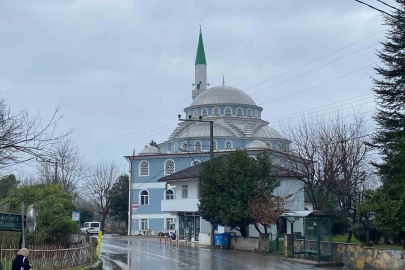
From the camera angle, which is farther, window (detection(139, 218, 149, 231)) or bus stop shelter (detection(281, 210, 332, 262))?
window (detection(139, 218, 149, 231))

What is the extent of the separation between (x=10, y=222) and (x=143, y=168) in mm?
54318

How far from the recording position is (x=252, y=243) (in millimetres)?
31188

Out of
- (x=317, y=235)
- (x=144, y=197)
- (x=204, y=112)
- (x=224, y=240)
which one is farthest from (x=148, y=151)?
(x=317, y=235)

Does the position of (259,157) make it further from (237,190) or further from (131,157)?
(131,157)

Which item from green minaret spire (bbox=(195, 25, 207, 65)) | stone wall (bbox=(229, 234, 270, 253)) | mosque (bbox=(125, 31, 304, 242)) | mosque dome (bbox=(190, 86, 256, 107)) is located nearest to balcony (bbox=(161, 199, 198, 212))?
mosque (bbox=(125, 31, 304, 242))

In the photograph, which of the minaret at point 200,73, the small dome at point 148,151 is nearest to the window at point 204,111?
the small dome at point 148,151

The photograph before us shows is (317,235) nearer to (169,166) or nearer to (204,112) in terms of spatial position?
(169,166)

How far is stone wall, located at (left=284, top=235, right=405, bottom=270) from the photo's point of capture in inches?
Answer: 741

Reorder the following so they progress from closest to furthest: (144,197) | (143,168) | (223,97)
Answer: (144,197) < (143,168) < (223,97)

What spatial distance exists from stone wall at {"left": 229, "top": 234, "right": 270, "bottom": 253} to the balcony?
35.6ft

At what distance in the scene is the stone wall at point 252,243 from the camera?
29.8 m

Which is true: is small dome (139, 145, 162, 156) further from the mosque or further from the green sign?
the green sign

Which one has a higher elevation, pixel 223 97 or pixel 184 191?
pixel 223 97

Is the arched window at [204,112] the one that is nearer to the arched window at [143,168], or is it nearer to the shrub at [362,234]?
the arched window at [143,168]
